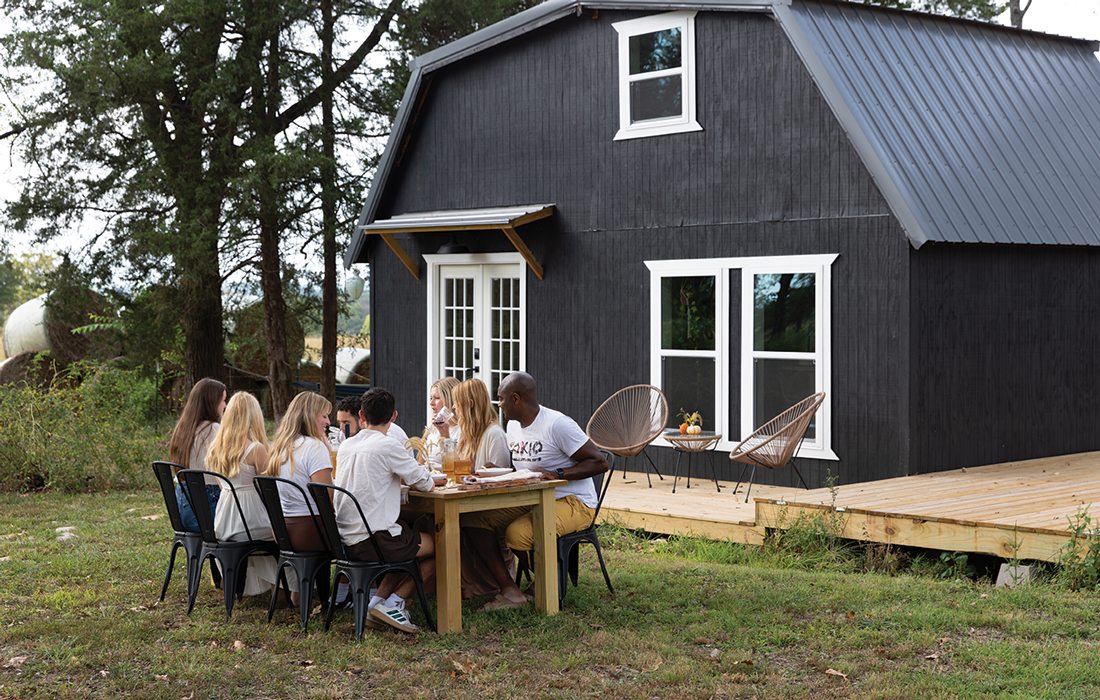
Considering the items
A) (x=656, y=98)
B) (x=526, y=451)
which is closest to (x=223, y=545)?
(x=526, y=451)

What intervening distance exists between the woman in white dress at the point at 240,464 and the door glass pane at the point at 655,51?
6.11 meters

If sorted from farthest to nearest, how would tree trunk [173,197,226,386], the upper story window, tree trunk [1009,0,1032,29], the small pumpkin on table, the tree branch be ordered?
tree trunk [1009,0,1032,29], the tree branch, tree trunk [173,197,226,386], the upper story window, the small pumpkin on table

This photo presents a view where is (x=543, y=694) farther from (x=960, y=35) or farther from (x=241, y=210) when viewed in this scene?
(x=241, y=210)

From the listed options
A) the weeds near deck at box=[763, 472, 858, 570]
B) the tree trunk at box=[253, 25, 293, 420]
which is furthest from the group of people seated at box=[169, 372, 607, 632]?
the tree trunk at box=[253, 25, 293, 420]

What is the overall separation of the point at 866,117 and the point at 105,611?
657cm

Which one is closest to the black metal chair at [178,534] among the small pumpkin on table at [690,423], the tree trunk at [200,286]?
the small pumpkin on table at [690,423]

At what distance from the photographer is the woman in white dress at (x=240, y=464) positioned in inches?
267

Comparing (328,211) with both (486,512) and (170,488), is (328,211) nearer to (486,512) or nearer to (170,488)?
(170,488)

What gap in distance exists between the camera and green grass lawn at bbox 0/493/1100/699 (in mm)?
5449

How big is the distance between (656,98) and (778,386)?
2860mm

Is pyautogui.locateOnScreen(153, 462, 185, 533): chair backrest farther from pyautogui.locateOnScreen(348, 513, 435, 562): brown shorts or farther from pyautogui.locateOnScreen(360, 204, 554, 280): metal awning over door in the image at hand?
pyautogui.locateOnScreen(360, 204, 554, 280): metal awning over door

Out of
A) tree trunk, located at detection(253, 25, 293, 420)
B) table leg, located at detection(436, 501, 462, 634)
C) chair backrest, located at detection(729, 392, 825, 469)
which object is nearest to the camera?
table leg, located at detection(436, 501, 462, 634)

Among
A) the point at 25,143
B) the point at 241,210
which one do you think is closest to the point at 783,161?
the point at 241,210

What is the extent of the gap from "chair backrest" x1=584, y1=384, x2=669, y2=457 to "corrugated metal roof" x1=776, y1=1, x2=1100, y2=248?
2.71 m
